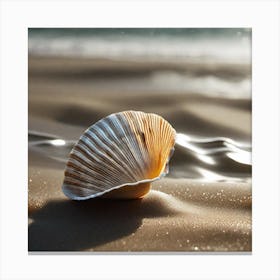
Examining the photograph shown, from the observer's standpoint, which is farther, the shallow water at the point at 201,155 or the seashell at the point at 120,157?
the shallow water at the point at 201,155

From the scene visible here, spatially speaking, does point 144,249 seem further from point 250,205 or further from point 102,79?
point 102,79

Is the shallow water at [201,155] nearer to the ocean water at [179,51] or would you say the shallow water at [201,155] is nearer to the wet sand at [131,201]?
the wet sand at [131,201]

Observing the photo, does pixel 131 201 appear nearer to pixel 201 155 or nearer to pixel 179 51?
pixel 201 155

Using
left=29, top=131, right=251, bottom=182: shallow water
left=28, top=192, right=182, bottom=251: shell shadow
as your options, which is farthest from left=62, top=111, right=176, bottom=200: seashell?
left=29, top=131, right=251, bottom=182: shallow water


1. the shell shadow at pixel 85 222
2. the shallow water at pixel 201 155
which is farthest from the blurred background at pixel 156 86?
the shell shadow at pixel 85 222

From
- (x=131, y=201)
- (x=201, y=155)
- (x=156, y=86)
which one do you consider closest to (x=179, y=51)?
(x=156, y=86)

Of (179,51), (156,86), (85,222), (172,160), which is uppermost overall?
(179,51)
